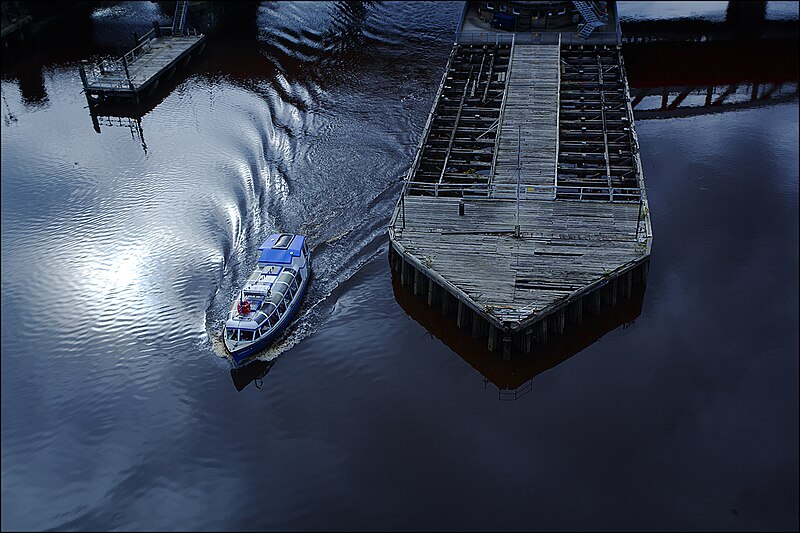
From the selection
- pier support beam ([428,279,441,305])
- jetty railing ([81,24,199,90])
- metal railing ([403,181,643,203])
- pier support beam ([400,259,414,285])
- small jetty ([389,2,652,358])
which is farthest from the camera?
jetty railing ([81,24,199,90])

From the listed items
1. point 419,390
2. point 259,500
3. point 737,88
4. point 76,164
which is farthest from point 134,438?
point 737,88

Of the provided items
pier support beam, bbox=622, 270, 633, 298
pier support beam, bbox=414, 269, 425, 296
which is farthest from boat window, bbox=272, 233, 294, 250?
pier support beam, bbox=622, 270, 633, 298

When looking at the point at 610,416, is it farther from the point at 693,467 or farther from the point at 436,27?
the point at 436,27

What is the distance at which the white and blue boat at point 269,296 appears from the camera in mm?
42125

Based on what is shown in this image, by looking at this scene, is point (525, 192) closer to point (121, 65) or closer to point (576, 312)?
point (576, 312)

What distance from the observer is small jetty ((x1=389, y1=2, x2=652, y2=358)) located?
42844 millimetres

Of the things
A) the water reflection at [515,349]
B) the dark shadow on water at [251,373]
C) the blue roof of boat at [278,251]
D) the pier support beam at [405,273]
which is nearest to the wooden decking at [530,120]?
the pier support beam at [405,273]

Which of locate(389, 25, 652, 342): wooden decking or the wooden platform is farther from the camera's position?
the wooden platform

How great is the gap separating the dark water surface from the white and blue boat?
1.46m

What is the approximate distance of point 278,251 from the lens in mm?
46531

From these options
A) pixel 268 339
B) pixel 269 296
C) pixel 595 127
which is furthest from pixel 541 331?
pixel 595 127

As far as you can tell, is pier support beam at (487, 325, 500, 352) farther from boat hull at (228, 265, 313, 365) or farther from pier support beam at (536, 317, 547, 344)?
boat hull at (228, 265, 313, 365)

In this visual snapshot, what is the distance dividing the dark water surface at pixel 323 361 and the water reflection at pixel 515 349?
24.2 inches

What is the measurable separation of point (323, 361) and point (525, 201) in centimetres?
1841
